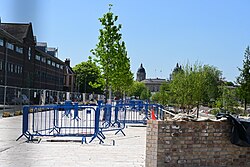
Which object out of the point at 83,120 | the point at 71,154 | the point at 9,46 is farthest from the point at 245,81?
the point at 71,154

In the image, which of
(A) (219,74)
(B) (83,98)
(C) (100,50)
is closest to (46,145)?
(C) (100,50)

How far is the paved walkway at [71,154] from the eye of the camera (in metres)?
8.52

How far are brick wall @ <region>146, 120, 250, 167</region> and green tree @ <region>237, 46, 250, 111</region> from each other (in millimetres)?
29481

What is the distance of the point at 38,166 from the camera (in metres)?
7.97

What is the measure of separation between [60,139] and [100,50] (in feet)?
41.7

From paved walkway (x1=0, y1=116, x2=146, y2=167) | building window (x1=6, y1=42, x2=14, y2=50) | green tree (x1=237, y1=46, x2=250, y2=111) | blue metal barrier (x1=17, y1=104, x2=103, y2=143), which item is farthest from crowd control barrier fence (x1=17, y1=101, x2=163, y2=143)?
building window (x1=6, y1=42, x2=14, y2=50)

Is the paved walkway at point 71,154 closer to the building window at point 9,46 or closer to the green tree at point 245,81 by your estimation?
the green tree at point 245,81

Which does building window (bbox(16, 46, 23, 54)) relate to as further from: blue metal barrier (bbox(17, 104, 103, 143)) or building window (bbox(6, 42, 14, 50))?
blue metal barrier (bbox(17, 104, 103, 143))

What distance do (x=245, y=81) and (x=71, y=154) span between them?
30.8 meters

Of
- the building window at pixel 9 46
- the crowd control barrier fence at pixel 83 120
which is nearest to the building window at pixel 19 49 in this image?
the building window at pixel 9 46

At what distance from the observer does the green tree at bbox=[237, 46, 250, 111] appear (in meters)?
36.2

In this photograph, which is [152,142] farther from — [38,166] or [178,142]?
[38,166]

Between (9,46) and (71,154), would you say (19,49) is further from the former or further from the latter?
(71,154)

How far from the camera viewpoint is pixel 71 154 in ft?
32.4
